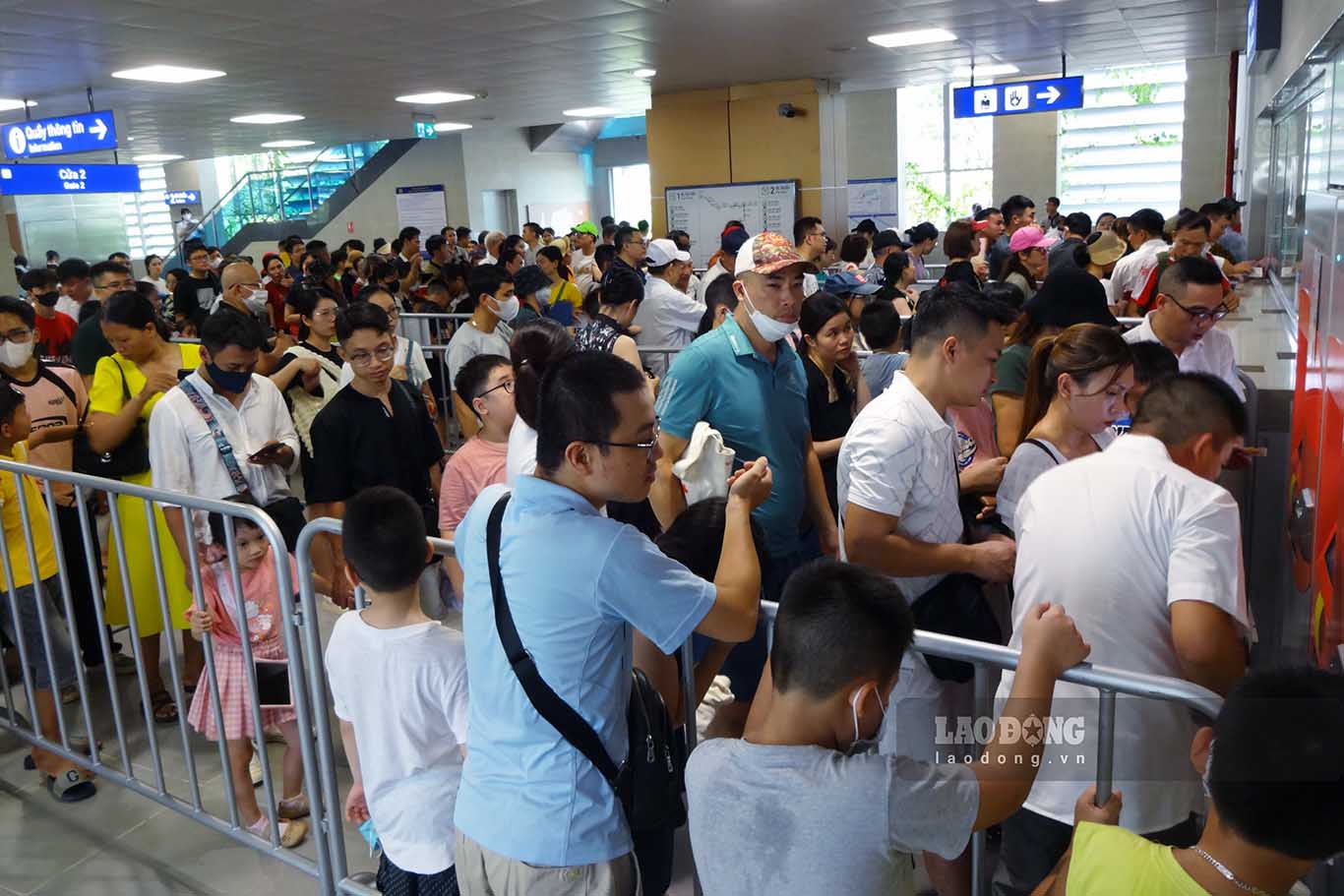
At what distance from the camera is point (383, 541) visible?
250cm

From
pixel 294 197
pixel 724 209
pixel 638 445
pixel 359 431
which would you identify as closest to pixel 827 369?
pixel 359 431

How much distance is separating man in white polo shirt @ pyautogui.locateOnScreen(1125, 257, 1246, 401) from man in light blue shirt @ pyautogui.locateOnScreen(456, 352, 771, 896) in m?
2.75

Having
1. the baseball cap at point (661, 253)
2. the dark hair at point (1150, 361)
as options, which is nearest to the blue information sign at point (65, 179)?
the baseball cap at point (661, 253)

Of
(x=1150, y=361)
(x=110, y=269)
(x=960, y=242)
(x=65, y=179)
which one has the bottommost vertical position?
(x=1150, y=361)

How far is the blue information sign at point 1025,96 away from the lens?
13227 millimetres

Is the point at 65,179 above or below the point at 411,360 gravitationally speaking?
above

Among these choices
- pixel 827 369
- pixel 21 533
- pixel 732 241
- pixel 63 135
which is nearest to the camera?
pixel 21 533

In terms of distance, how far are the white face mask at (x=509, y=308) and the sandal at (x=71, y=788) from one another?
356 centimetres

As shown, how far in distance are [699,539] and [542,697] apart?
76 centimetres

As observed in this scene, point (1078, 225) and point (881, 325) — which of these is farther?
point (1078, 225)

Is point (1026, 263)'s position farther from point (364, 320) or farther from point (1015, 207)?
point (364, 320)

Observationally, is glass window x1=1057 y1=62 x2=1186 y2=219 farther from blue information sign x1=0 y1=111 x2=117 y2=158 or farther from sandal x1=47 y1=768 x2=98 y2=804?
sandal x1=47 y1=768 x2=98 y2=804

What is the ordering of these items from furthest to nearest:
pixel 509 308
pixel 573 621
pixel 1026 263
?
pixel 1026 263 < pixel 509 308 < pixel 573 621

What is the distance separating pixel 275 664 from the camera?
3.53 m
